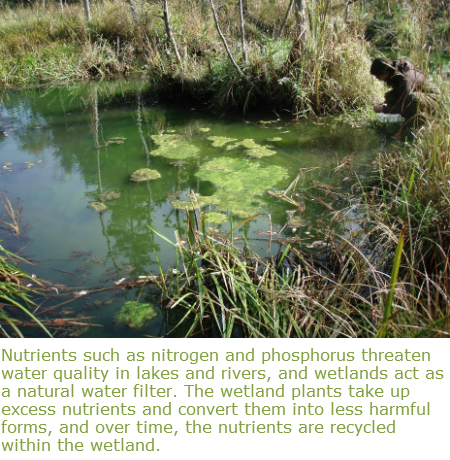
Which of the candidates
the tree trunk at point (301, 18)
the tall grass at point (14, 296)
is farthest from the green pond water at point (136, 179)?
the tree trunk at point (301, 18)

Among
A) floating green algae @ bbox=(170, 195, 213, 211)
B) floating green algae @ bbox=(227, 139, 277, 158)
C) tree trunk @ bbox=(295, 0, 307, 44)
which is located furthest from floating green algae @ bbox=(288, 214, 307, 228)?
tree trunk @ bbox=(295, 0, 307, 44)

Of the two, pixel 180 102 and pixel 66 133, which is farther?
pixel 180 102

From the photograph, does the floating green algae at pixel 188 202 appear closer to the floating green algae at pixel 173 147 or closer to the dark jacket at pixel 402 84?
the floating green algae at pixel 173 147

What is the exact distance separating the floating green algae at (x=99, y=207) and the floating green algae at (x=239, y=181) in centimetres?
74

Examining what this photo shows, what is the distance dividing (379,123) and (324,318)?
10.8 feet

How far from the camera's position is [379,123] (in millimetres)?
4434

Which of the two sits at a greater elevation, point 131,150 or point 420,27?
point 420,27

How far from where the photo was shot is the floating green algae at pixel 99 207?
3.12 metres

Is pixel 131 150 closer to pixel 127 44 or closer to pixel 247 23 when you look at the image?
pixel 127 44

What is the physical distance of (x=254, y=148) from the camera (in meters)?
4.13

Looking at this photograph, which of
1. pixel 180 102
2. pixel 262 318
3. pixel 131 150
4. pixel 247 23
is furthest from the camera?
pixel 247 23

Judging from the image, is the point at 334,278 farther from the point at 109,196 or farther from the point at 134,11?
the point at 134,11

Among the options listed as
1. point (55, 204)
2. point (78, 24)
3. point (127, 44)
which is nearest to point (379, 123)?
point (55, 204)

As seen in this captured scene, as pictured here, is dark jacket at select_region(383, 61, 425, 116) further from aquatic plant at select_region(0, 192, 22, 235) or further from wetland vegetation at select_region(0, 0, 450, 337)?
aquatic plant at select_region(0, 192, 22, 235)
